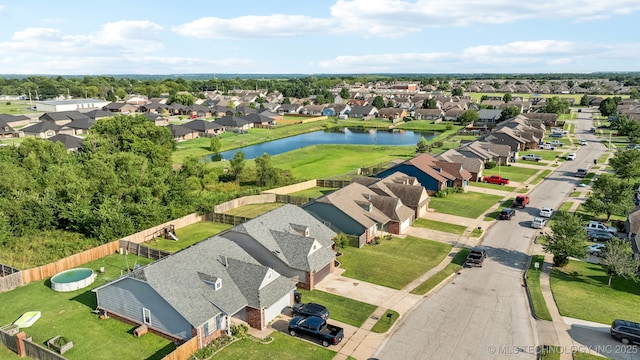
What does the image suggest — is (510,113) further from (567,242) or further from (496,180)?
(567,242)

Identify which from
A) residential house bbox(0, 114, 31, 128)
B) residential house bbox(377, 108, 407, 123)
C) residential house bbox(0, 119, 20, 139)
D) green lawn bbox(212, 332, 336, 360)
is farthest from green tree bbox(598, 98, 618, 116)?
residential house bbox(0, 114, 31, 128)

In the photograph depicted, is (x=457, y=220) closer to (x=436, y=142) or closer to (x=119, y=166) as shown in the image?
(x=119, y=166)

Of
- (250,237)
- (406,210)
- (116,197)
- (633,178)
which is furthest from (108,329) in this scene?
(633,178)

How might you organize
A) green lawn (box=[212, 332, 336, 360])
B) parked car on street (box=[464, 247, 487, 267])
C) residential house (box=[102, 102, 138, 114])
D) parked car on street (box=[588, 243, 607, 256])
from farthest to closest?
residential house (box=[102, 102, 138, 114]), parked car on street (box=[588, 243, 607, 256]), parked car on street (box=[464, 247, 487, 267]), green lawn (box=[212, 332, 336, 360])

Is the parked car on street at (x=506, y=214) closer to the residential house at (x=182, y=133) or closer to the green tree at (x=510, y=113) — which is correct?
the green tree at (x=510, y=113)

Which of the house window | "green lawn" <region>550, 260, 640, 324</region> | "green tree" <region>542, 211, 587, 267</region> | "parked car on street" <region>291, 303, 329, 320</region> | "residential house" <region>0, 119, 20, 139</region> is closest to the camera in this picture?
the house window

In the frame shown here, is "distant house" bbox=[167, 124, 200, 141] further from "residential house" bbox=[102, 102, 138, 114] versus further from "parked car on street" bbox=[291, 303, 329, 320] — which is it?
"parked car on street" bbox=[291, 303, 329, 320]
